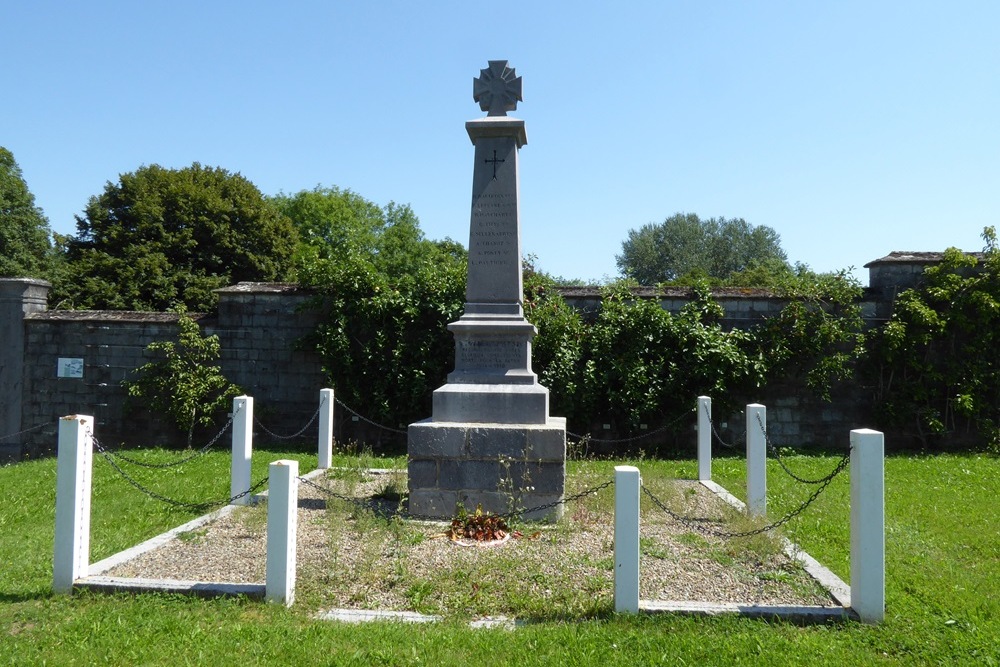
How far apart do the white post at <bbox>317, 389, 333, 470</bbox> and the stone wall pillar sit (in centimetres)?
570

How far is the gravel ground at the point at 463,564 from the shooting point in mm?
4715

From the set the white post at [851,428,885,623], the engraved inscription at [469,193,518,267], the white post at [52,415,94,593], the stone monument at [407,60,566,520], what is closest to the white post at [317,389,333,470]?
the stone monument at [407,60,566,520]

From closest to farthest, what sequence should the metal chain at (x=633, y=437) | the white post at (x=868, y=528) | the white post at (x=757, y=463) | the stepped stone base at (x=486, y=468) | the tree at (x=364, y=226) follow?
the white post at (x=868, y=528), the stepped stone base at (x=486, y=468), the white post at (x=757, y=463), the metal chain at (x=633, y=437), the tree at (x=364, y=226)

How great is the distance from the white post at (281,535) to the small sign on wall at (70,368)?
9.41 metres

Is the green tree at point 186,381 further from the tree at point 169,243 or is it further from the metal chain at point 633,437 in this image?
the tree at point 169,243

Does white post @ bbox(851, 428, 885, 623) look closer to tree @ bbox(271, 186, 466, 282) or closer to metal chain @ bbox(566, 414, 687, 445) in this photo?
metal chain @ bbox(566, 414, 687, 445)

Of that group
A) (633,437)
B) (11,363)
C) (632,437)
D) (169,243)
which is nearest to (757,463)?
(633,437)

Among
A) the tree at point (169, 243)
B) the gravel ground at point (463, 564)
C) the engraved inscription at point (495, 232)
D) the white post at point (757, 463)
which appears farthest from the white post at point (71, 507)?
the tree at point (169, 243)

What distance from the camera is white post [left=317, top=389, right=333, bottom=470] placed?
32.0ft

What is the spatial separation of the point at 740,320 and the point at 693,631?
8142 millimetres

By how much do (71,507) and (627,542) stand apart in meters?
3.69

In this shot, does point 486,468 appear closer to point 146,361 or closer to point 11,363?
point 146,361

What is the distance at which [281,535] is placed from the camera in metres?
4.55

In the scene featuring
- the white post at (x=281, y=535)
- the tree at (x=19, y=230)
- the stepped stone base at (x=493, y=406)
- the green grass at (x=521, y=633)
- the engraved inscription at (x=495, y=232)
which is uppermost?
the tree at (x=19, y=230)
